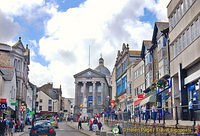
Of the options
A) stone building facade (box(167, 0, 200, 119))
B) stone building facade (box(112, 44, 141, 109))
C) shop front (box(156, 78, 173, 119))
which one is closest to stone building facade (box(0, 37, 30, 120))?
stone building facade (box(112, 44, 141, 109))

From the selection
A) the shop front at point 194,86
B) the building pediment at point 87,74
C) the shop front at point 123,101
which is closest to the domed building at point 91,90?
the building pediment at point 87,74

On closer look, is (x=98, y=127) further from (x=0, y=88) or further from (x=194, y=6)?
(x=194, y=6)

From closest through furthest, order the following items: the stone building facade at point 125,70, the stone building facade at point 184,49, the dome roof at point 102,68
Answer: the stone building facade at point 184,49
the stone building facade at point 125,70
the dome roof at point 102,68

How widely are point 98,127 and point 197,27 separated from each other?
16.5 meters

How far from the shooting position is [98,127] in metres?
32.1

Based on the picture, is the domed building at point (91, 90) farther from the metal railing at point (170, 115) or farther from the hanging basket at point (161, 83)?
the metal railing at point (170, 115)

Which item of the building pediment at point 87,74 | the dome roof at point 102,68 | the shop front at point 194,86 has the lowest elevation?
the shop front at point 194,86

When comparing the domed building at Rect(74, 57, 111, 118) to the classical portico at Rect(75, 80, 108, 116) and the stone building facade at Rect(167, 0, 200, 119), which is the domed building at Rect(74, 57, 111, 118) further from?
the stone building facade at Rect(167, 0, 200, 119)

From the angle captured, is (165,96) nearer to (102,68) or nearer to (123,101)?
(123,101)

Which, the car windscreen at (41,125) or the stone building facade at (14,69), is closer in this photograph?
the car windscreen at (41,125)

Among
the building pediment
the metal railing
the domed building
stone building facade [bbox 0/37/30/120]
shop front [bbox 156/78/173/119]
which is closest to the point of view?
the metal railing

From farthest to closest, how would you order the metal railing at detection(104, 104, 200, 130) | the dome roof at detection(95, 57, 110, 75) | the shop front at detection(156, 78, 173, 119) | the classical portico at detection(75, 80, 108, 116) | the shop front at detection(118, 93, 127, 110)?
the dome roof at detection(95, 57, 110, 75), the classical portico at detection(75, 80, 108, 116), the shop front at detection(118, 93, 127, 110), the shop front at detection(156, 78, 173, 119), the metal railing at detection(104, 104, 200, 130)

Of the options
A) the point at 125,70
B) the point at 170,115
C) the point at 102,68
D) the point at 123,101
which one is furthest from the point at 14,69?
the point at 102,68

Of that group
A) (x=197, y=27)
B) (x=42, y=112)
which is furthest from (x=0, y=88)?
(x=42, y=112)
